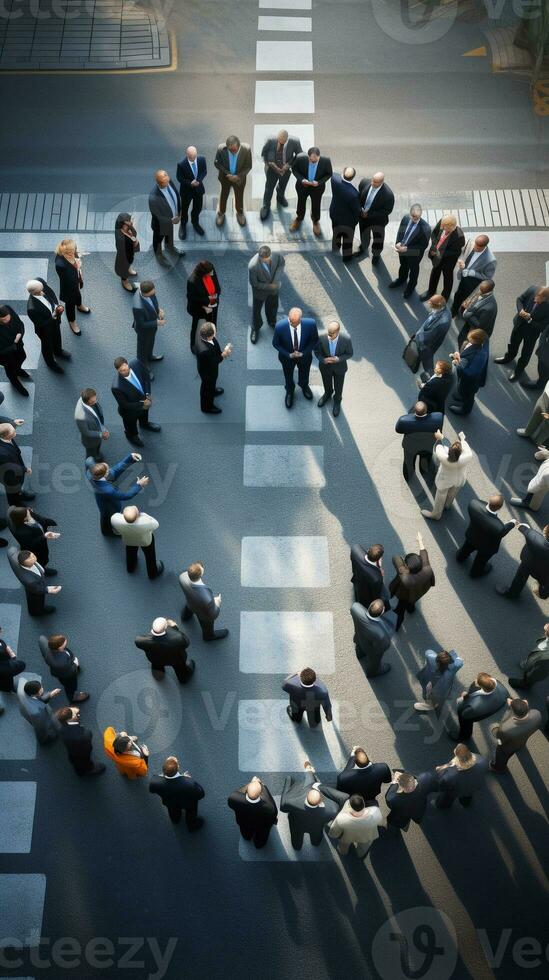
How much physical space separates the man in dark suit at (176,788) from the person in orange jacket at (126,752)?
400mm

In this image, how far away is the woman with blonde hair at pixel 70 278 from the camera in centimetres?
1230

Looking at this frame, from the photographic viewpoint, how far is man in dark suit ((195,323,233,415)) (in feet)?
38.3

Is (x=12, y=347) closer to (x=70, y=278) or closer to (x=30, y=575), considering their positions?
(x=70, y=278)

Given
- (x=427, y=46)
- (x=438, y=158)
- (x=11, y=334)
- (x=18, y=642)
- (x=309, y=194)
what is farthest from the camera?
(x=427, y=46)

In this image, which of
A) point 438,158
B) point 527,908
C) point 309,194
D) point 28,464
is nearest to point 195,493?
point 28,464

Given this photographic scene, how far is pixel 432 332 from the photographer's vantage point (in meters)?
12.1

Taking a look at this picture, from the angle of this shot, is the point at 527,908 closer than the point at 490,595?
Yes

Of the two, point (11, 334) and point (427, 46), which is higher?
point (427, 46)

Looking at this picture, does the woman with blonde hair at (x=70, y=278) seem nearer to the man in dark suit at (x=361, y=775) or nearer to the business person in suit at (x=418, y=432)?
the business person in suit at (x=418, y=432)

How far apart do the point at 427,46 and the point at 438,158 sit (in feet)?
9.91

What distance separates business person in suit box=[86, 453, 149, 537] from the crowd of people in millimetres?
22

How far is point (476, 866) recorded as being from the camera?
9.63 metres

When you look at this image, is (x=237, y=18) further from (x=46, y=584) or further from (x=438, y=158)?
(x=46, y=584)

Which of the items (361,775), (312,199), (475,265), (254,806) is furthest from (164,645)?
(312,199)
